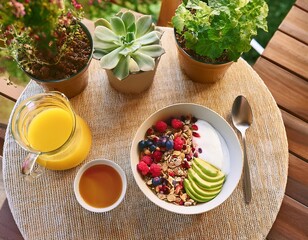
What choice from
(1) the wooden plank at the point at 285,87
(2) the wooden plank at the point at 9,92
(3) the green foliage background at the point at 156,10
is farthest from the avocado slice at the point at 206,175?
(3) the green foliage background at the point at 156,10

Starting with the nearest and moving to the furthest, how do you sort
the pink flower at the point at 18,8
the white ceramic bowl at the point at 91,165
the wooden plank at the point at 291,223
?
the pink flower at the point at 18,8
the white ceramic bowl at the point at 91,165
the wooden plank at the point at 291,223

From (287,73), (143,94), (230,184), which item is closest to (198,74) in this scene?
(143,94)

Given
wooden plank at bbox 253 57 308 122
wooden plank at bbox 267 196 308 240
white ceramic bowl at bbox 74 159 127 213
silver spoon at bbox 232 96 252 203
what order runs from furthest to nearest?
wooden plank at bbox 253 57 308 122
wooden plank at bbox 267 196 308 240
silver spoon at bbox 232 96 252 203
white ceramic bowl at bbox 74 159 127 213

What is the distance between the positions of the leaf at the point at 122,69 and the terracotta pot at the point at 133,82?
3cm

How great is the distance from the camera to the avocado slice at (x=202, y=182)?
868 millimetres

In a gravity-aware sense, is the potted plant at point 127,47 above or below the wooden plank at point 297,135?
above

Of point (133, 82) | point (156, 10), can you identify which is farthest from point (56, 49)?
point (156, 10)

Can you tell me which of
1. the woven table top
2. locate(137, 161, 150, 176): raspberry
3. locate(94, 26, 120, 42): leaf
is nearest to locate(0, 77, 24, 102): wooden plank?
the woven table top

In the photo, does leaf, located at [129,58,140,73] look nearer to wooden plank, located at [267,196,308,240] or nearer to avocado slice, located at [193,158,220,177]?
avocado slice, located at [193,158,220,177]

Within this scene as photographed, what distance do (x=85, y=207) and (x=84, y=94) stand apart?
33 cm

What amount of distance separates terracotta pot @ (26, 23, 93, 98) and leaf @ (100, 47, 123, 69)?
5 cm

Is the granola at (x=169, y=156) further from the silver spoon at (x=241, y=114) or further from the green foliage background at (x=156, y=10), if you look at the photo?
the green foliage background at (x=156, y=10)

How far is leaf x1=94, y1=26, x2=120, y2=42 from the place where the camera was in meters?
0.90

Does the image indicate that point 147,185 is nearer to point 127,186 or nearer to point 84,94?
point 127,186
